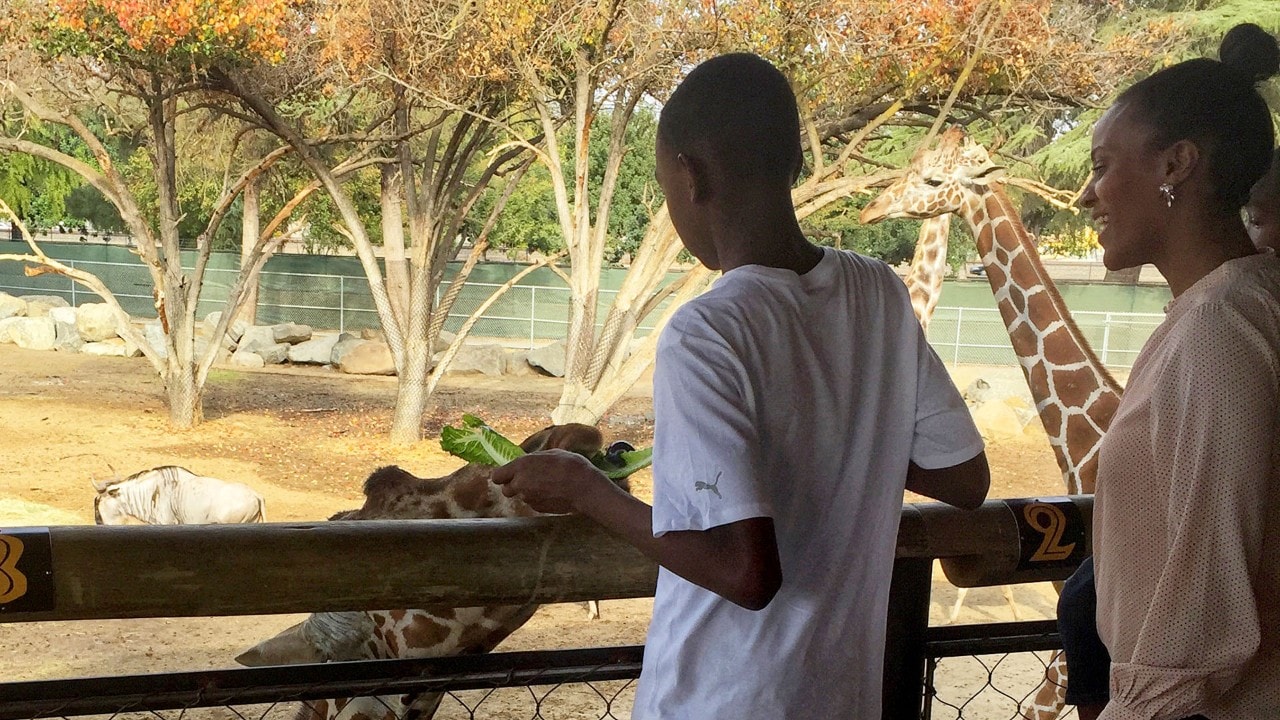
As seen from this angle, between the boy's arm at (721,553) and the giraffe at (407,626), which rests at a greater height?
the boy's arm at (721,553)

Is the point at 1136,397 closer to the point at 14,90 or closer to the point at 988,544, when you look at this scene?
the point at 988,544

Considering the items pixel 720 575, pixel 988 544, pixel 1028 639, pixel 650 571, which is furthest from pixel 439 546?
pixel 1028 639

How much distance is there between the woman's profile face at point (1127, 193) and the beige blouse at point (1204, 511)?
0.08 metres

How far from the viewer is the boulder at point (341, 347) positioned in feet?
43.2

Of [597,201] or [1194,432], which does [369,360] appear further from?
[1194,432]

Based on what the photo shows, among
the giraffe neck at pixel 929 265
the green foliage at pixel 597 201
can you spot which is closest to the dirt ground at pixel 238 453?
the giraffe neck at pixel 929 265

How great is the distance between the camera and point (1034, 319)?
4.12 metres

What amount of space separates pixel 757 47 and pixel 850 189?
3.99 ft

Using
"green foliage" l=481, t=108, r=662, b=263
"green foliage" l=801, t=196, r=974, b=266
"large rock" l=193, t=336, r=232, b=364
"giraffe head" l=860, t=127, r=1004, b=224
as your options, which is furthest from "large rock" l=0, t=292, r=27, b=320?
"giraffe head" l=860, t=127, r=1004, b=224

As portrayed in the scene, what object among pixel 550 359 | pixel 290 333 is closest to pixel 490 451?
pixel 550 359

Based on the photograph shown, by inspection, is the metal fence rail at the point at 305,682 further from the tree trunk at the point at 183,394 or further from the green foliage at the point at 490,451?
the tree trunk at the point at 183,394

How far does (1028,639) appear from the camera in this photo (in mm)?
1339

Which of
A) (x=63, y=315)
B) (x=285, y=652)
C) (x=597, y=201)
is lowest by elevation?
(x=63, y=315)

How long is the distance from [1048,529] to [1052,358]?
2.84 m
